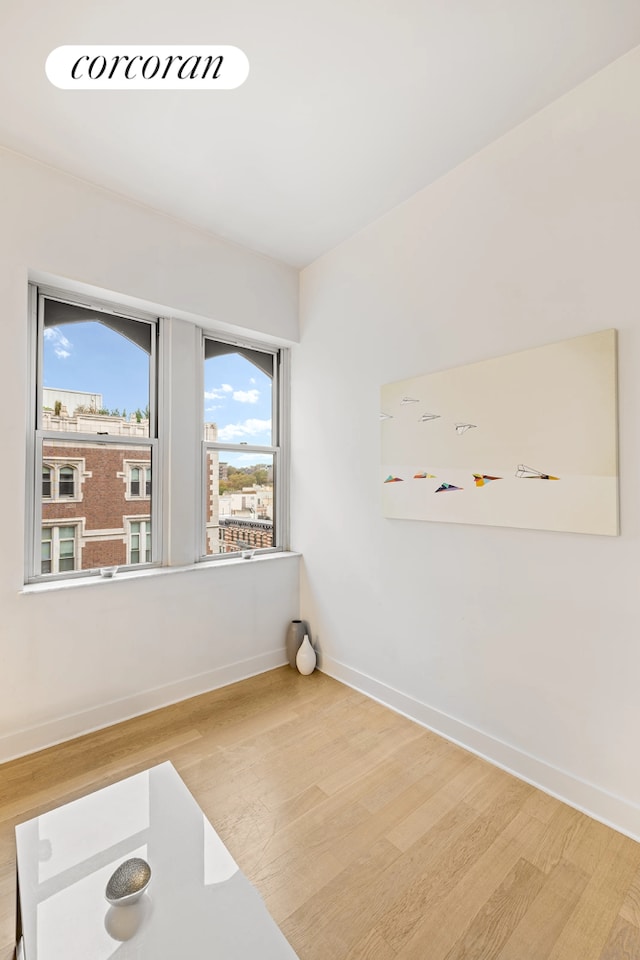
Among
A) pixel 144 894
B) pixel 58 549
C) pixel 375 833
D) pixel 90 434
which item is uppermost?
pixel 90 434

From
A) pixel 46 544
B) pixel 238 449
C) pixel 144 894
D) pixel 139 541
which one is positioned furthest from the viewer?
pixel 238 449

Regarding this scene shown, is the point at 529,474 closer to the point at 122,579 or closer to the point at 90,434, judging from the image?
the point at 122,579

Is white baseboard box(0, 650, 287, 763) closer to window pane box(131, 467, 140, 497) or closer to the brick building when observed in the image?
the brick building

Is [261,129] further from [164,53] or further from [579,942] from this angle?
[579,942]

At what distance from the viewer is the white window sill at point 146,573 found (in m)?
2.20

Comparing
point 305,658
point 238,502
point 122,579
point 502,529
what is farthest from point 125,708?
point 502,529

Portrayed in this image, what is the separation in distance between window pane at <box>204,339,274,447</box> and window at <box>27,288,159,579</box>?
1.26 feet

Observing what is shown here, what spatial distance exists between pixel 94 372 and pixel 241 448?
1016mm

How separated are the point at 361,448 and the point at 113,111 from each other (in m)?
1.97

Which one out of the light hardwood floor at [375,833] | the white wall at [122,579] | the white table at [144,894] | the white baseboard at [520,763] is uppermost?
the white wall at [122,579]

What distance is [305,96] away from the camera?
5.83ft

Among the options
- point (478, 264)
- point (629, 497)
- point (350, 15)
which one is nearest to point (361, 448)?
point (478, 264)

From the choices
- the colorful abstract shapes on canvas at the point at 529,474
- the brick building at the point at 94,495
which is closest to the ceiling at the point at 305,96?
the brick building at the point at 94,495

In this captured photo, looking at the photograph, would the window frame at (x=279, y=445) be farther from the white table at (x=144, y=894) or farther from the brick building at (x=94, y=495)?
the white table at (x=144, y=894)
